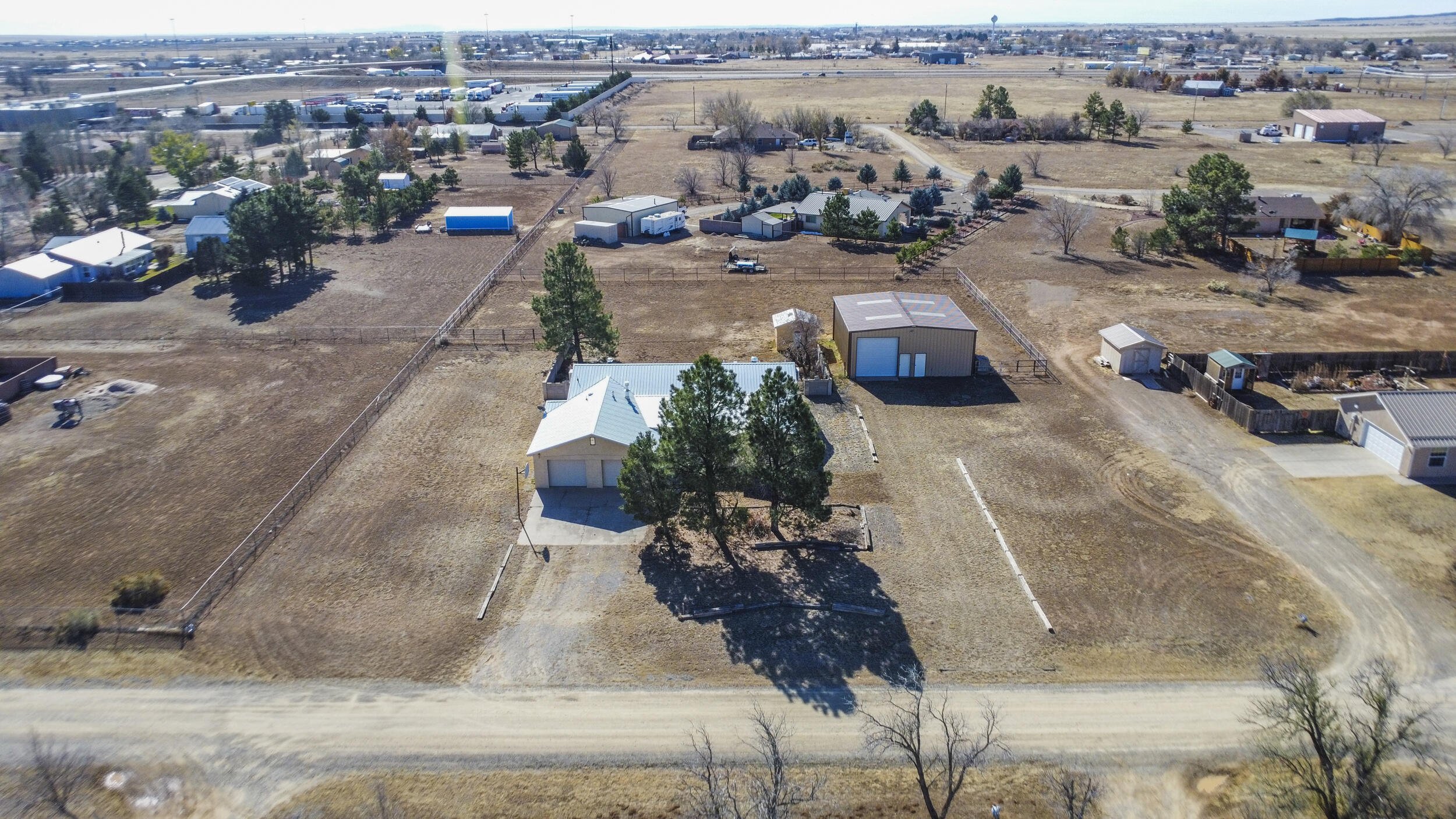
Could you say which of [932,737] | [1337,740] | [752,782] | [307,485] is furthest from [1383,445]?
[307,485]

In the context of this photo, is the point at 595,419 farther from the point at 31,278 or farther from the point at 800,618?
the point at 31,278

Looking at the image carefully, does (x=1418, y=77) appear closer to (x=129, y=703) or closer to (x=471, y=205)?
(x=471, y=205)

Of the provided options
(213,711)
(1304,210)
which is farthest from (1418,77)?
(213,711)

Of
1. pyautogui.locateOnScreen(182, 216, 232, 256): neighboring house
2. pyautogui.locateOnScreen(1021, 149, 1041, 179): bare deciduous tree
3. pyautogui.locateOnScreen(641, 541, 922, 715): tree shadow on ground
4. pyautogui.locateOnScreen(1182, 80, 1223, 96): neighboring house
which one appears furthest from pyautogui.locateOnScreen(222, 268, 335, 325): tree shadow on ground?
pyautogui.locateOnScreen(1182, 80, 1223, 96): neighboring house

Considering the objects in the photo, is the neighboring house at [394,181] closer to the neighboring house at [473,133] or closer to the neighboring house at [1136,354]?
the neighboring house at [473,133]

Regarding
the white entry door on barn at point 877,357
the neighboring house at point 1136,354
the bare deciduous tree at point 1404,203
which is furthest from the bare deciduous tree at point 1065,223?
the white entry door on barn at point 877,357

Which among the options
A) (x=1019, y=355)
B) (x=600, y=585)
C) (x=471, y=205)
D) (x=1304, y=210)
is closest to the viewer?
(x=600, y=585)
